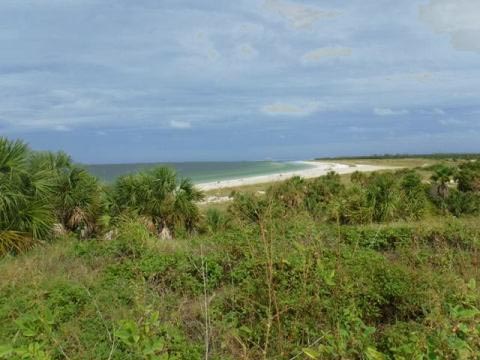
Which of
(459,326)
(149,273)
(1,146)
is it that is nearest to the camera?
(459,326)

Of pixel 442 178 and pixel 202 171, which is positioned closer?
Result: pixel 442 178

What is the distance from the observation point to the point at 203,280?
18.0 feet

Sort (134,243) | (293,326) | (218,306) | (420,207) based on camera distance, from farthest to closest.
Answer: (420,207) < (134,243) < (218,306) < (293,326)

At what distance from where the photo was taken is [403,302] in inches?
193

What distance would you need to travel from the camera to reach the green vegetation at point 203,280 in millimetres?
3189

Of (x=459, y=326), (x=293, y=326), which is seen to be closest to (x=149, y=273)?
(x=293, y=326)

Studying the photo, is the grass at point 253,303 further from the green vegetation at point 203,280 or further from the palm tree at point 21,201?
the palm tree at point 21,201

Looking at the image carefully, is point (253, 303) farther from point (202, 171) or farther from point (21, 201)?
point (202, 171)

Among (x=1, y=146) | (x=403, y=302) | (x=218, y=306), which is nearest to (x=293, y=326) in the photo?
(x=218, y=306)

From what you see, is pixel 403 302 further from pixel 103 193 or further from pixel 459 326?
pixel 103 193

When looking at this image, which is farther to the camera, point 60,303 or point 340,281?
point 60,303

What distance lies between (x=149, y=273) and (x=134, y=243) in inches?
77.8

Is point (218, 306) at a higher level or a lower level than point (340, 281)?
lower

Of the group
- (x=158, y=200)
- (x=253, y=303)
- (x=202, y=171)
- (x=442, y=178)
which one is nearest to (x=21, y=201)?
(x=158, y=200)
